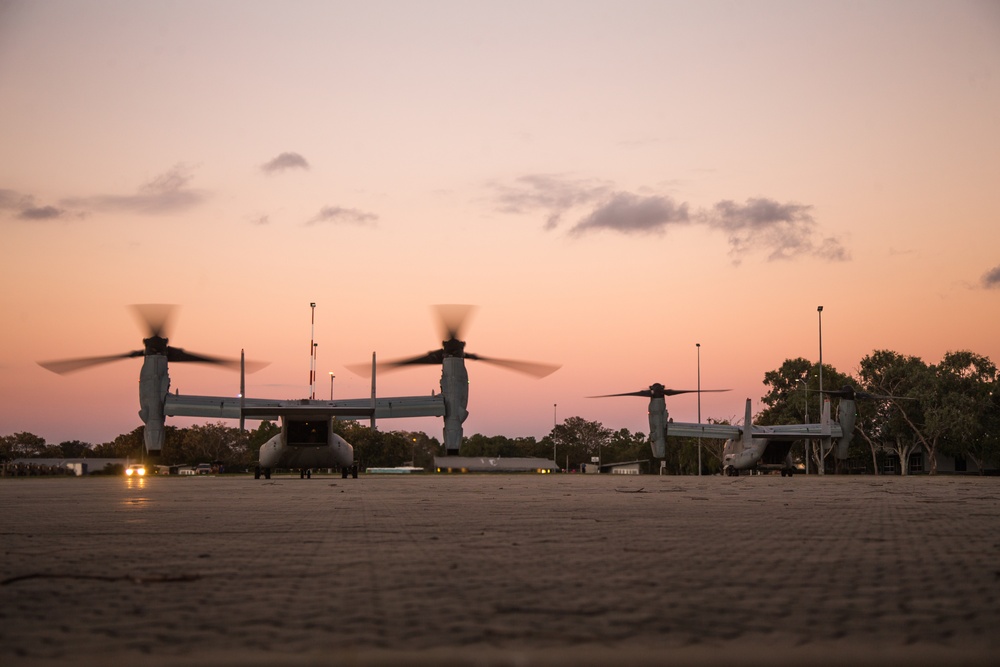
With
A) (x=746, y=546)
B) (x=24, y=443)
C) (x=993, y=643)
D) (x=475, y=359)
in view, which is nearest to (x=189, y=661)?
(x=993, y=643)

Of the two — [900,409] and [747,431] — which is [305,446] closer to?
[747,431]

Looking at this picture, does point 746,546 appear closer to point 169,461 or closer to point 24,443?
point 169,461

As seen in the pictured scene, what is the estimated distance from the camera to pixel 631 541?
772 cm

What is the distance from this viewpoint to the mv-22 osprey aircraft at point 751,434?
6912 cm

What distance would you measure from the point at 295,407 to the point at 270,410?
4.31ft

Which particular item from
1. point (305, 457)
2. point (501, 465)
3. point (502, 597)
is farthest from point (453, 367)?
point (501, 465)

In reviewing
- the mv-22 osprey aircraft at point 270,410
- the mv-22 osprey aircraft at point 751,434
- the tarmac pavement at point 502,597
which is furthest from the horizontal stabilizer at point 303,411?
the tarmac pavement at point 502,597

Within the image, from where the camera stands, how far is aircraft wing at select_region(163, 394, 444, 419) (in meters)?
46.1

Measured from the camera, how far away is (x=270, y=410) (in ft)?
150

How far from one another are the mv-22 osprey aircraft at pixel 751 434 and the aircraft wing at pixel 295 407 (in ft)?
83.3

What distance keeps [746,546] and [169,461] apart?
6552 inches

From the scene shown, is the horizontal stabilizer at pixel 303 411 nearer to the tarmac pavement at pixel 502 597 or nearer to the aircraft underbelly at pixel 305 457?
the aircraft underbelly at pixel 305 457

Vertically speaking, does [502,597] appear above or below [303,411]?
below

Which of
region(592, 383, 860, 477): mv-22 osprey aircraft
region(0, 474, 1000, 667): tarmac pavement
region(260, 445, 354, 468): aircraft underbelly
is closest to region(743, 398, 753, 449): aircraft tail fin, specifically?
region(592, 383, 860, 477): mv-22 osprey aircraft
